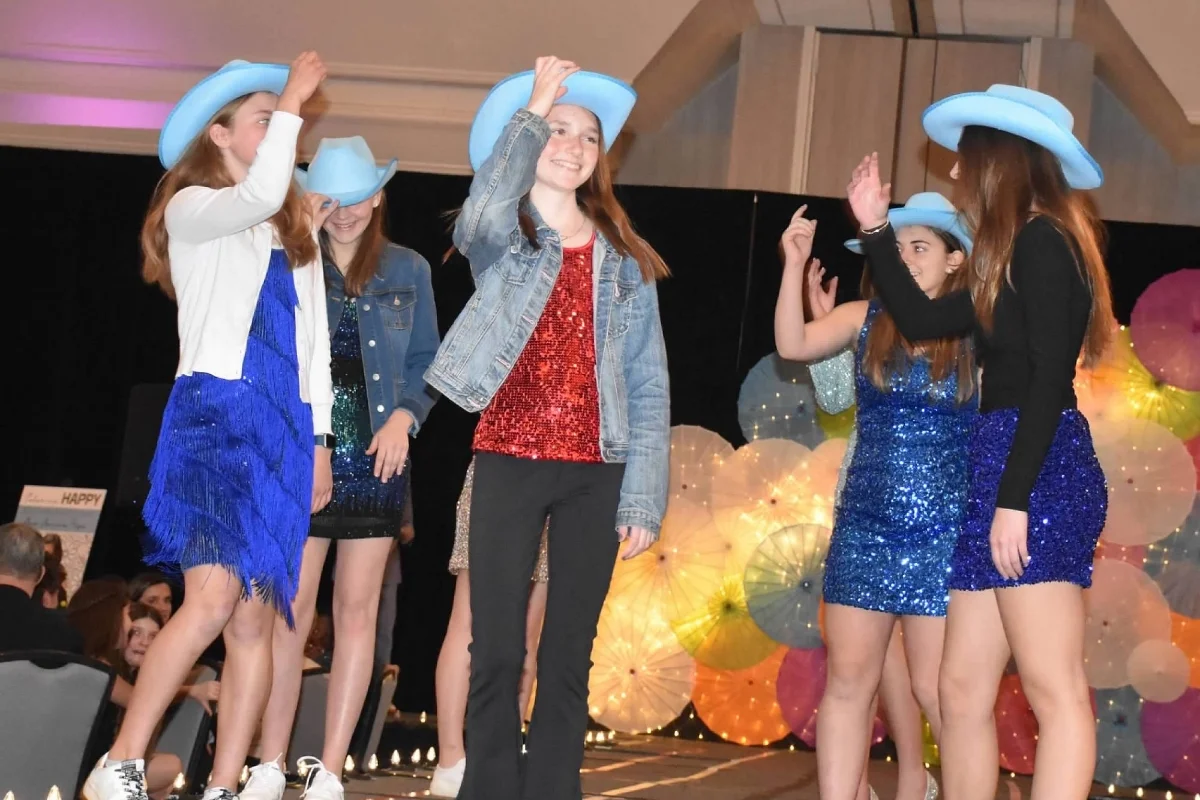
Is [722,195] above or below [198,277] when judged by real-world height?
above

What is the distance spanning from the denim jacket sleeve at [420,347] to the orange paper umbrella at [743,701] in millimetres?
3112

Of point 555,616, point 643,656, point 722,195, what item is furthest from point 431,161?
point 555,616

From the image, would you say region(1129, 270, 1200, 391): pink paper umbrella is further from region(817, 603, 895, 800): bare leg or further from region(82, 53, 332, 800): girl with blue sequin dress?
region(82, 53, 332, 800): girl with blue sequin dress

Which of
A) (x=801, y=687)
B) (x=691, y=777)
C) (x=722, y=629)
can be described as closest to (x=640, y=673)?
(x=722, y=629)

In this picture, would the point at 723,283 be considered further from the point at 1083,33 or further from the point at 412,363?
the point at 412,363

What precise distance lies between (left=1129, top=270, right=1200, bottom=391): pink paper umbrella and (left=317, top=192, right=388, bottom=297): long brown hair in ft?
12.4

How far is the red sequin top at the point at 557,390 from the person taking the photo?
292 centimetres

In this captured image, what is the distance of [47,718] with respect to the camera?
309 cm

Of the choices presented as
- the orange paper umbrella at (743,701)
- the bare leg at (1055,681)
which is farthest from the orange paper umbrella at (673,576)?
the bare leg at (1055,681)

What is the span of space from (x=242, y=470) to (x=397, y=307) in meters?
0.76

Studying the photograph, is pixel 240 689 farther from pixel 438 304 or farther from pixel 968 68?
pixel 968 68

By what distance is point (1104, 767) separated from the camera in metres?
6.18

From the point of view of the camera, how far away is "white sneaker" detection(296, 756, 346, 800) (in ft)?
10.5

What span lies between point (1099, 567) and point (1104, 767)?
82 cm
